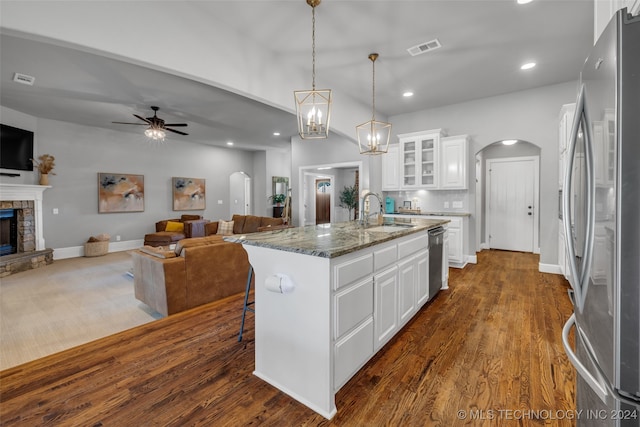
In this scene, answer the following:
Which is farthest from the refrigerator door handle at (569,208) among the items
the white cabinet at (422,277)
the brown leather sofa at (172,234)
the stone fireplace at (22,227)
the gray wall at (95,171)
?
the gray wall at (95,171)

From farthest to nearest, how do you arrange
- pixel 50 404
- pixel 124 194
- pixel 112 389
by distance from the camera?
pixel 124 194 → pixel 112 389 → pixel 50 404

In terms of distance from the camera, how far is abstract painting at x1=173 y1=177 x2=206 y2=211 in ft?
27.1

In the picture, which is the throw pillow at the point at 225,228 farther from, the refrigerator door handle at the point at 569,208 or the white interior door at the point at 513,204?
the refrigerator door handle at the point at 569,208

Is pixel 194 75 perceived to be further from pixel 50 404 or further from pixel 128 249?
pixel 128 249

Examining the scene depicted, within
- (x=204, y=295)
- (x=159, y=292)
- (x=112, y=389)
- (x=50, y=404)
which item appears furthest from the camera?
(x=204, y=295)

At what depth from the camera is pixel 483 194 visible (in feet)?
21.8

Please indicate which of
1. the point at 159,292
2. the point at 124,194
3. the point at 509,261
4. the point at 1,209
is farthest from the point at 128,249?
the point at 509,261

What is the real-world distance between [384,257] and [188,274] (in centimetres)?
219

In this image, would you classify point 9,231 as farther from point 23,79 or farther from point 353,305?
point 353,305

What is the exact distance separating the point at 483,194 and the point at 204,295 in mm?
6327

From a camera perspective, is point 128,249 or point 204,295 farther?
point 128,249

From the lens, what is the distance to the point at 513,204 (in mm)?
6406

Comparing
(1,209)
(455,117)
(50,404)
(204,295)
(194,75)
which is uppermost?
(455,117)

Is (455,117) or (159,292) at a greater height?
(455,117)
